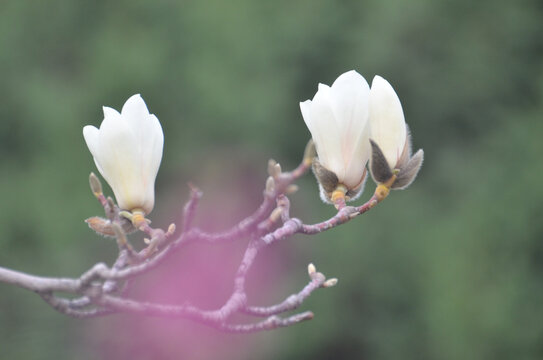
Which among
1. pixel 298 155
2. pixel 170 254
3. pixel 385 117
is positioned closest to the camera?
pixel 170 254

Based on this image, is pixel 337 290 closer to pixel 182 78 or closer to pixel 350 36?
pixel 182 78

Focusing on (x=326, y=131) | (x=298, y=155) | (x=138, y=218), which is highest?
(x=326, y=131)

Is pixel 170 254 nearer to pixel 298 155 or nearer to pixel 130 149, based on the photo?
pixel 130 149

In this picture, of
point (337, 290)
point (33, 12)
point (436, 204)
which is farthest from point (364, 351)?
point (33, 12)

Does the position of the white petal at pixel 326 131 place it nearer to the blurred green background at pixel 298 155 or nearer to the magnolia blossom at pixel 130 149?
the magnolia blossom at pixel 130 149

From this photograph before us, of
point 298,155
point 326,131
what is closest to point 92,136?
point 326,131
